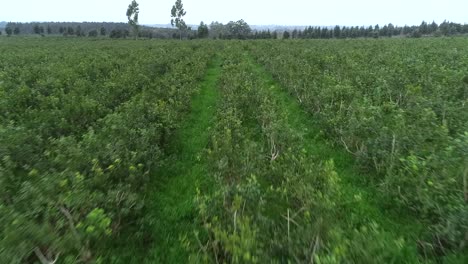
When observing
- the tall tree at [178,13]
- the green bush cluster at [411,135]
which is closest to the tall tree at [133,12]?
the tall tree at [178,13]

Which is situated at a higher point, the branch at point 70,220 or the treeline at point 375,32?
the treeline at point 375,32

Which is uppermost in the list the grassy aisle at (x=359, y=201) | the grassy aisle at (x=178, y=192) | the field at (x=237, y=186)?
the field at (x=237, y=186)

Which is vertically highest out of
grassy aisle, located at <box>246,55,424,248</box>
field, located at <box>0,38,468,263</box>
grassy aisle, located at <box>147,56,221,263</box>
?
field, located at <box>0,38,468,263</box>

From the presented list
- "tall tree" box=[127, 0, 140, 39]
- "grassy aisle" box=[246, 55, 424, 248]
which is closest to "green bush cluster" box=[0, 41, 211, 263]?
"grassy aisle" box=[246, 55, 424, 248]

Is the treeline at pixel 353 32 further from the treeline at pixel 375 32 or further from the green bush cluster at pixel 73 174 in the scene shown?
the green bush cluster at pixel 73 174

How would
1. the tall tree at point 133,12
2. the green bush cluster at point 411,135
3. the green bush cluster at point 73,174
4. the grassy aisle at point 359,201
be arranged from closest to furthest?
1. the green bush cluster at point 73,174
2. the green bush cluster at point 411,135
3. the grassy aisle at point 359,201
4. the tall tree at point 133,12

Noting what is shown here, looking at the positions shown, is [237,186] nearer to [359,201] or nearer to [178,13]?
[359,201]

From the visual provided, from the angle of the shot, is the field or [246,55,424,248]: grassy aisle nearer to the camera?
the field

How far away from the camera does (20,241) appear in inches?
148

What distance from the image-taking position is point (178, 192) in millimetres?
7914

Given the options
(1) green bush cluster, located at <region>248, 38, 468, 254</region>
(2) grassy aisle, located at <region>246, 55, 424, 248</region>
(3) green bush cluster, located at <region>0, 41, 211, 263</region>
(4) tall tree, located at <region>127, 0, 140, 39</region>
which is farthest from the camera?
(4) tall tree, located at <region>127, 0, 140, 39</region>

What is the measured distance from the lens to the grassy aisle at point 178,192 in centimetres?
589

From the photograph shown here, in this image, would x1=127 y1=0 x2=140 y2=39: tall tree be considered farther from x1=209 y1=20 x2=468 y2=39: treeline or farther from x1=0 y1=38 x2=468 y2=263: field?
x1=0 y1=38 x2=468 y2=263: field

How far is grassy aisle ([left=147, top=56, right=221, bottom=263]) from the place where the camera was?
19.3 feet
